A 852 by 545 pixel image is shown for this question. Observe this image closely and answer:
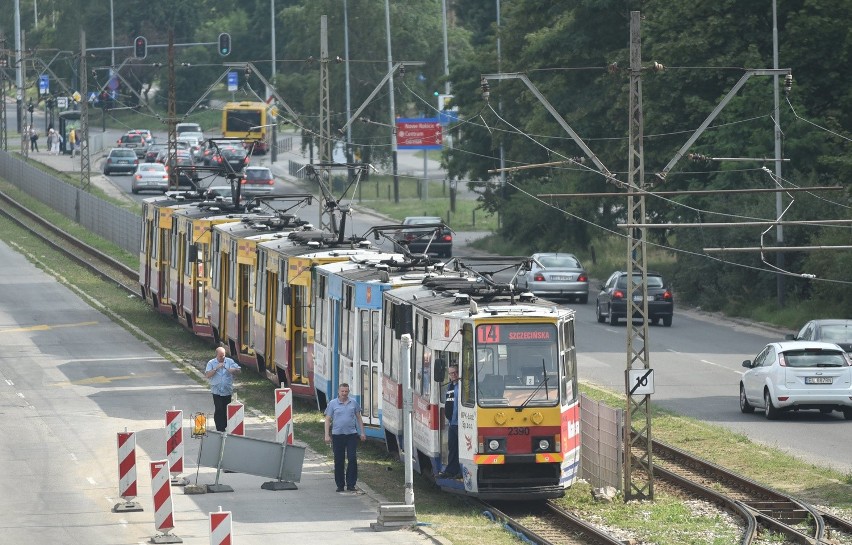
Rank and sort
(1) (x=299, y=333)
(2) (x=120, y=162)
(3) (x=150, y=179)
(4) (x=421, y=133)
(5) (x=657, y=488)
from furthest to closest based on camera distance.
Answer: (2) (x=120, y=162) → (3) (x=150, y=179) → (4) (x=421, y=133) → (1) (x=299, y=333) → (5) (x=657, y=488)

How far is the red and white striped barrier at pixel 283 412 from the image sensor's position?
24953mm

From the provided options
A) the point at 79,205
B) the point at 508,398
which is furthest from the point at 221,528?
the point at 79,205

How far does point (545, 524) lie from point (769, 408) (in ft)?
37.4

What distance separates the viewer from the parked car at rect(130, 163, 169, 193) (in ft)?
283

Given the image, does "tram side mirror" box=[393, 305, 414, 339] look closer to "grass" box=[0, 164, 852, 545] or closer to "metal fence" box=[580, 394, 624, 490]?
"grass" box=[0, 164, 852, 545]

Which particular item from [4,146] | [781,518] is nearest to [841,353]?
[781,518]

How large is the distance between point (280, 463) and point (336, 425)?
Result: 110 centimetres

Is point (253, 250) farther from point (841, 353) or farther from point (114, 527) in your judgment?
point (114, 527)

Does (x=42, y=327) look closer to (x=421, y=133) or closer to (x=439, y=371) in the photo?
(x=439, y=371)

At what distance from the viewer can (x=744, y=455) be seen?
92.2 feet

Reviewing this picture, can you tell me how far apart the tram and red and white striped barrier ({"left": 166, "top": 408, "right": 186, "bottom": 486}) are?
11.3 feet

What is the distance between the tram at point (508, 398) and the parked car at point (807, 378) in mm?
9836

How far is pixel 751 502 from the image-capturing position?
24125 millimetres

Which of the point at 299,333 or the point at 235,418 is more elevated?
the point at 299,333
